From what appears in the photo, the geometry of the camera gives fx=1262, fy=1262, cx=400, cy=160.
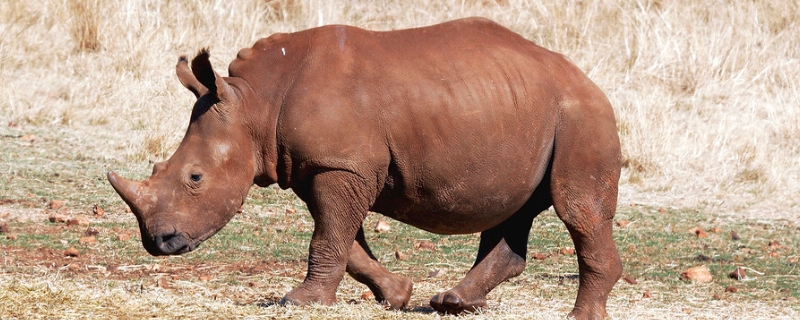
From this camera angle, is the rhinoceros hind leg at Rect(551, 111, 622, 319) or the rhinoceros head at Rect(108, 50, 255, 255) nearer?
the rhinoceros head at Rect(108, 50, 255, 255)

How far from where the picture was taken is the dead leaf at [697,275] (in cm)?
988

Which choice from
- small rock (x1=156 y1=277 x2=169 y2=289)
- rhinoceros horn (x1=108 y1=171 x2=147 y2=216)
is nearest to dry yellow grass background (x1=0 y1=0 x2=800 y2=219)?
small rock (x1=156 y1=277 x2=169 y2=289)

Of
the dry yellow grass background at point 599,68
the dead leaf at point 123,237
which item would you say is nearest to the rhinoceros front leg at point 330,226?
the dead leaf at point 123,237

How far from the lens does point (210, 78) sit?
7.04 meters

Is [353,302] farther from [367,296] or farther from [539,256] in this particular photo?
[539,256]

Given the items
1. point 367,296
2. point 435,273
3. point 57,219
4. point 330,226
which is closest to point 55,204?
point 57,219

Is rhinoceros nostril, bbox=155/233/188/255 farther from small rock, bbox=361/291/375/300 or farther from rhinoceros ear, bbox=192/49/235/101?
small rock, bbox=361/291/375/300

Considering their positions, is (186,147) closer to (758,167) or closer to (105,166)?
(105,166)

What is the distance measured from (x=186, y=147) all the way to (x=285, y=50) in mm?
788

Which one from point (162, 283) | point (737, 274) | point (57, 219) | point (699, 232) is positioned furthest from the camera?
point (699, 232)

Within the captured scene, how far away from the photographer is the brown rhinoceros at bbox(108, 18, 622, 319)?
697cm

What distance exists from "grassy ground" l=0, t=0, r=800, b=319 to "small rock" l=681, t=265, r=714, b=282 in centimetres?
8

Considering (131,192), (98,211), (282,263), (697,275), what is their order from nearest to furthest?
(131,192), (282,263), (697,275), (98,211)

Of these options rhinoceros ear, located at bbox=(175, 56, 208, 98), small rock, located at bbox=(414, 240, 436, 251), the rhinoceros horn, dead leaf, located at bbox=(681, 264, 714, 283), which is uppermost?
rhinoceros ear, located at bbox=(175, 56, 208, 98)
